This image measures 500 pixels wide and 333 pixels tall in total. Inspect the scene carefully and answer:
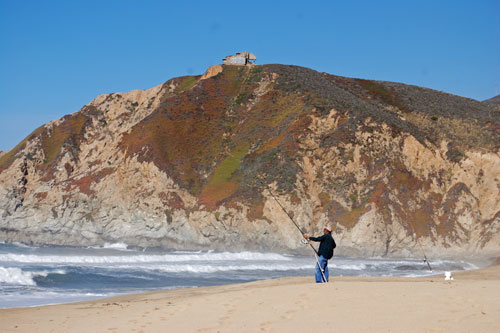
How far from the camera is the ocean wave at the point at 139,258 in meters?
36.3

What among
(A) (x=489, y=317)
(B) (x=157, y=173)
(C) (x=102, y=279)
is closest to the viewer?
(A) (x=489, y=317)

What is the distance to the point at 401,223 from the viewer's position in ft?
146

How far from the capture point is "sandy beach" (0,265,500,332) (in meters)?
10.2

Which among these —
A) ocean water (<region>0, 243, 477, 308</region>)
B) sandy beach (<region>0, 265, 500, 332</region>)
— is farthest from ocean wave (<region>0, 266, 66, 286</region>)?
sandy beach (<region>0, 265, 500, 332</region>)

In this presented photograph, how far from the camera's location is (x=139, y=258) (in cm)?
3931

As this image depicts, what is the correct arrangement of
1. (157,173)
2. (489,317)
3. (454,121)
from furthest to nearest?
(454,121) < (157,173) < (489,317)

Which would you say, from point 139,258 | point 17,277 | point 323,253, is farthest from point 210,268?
point 323,253

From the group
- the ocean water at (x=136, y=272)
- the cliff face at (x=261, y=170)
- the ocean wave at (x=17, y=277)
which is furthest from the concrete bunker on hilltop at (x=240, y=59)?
the ocean wave at (x=17, y=277)

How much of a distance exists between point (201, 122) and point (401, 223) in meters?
26.1

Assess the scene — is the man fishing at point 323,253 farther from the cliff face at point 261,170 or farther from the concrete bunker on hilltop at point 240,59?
the concrete bunker on hilltop at point 240,59

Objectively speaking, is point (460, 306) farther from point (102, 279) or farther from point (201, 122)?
point (201, 122)

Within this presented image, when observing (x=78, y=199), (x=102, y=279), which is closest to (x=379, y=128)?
(x=78, y=199)

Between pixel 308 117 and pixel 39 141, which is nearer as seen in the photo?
pixel 308 117

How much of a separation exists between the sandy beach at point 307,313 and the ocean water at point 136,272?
6049 mm
